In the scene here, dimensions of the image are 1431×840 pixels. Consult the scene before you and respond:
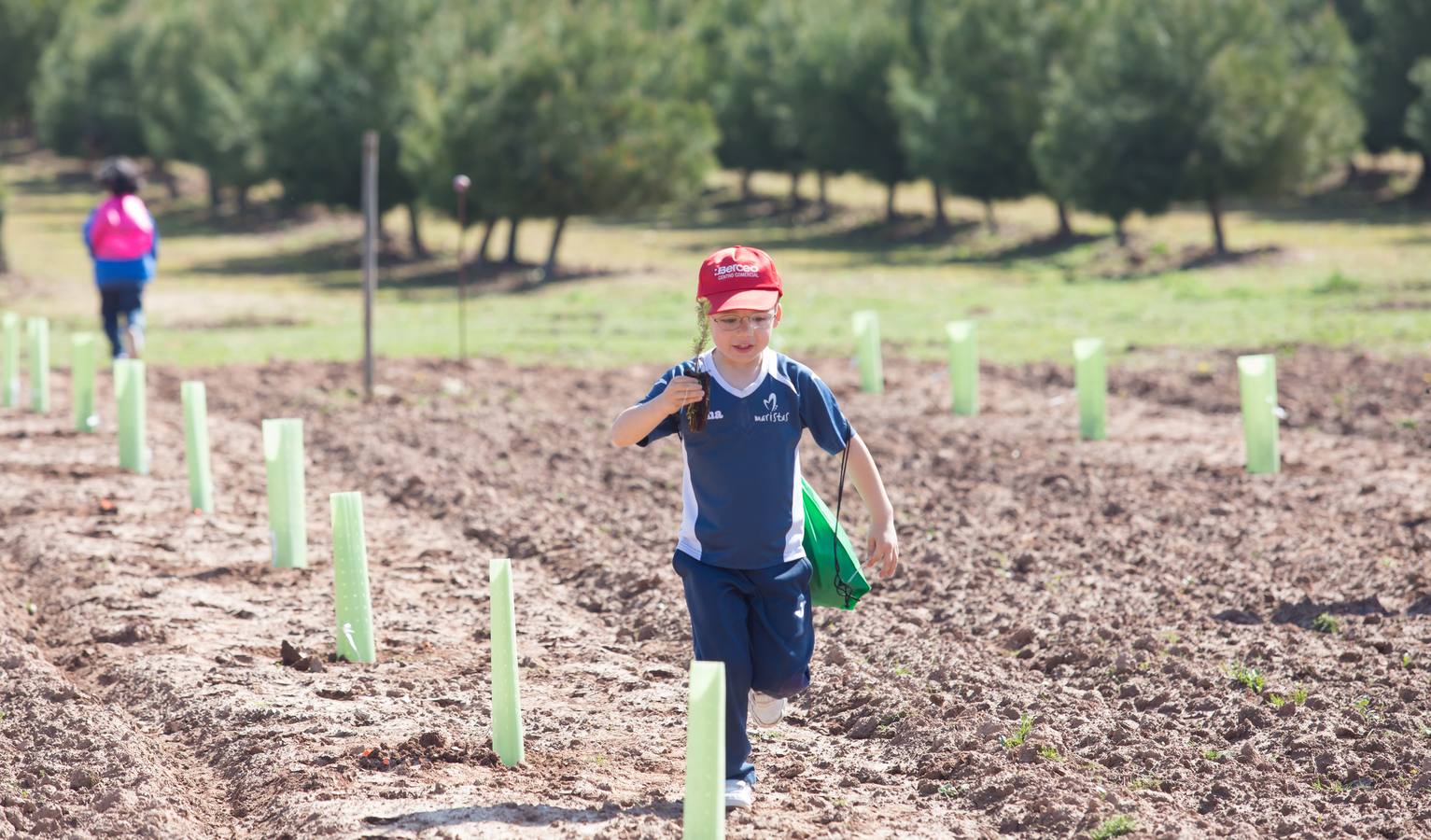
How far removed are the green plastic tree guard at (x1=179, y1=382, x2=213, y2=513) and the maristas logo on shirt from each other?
17.3 ft

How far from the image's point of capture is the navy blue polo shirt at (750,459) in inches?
188

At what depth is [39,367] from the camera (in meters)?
13.5

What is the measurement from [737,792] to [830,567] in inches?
28.0

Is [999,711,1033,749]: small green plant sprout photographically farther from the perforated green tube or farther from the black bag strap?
the perforated green tube

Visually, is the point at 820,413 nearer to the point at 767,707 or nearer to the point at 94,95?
the point at 767,707

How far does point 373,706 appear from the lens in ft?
20.2

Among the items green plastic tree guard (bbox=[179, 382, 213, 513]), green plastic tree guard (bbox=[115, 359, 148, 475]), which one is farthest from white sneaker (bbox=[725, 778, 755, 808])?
green plastic tree guard (bbox=[115, 359, 148, 475])

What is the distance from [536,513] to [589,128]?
20622 millimetres

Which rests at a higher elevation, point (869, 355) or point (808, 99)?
point (808, 99)

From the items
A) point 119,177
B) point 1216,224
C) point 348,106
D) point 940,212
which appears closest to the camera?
point 119,177

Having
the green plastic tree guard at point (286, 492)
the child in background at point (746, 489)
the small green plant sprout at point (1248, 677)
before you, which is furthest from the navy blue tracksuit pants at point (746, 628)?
the green plastic tree guard at point (286, 492)

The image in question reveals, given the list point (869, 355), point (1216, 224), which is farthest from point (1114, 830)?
point (1216, 224)

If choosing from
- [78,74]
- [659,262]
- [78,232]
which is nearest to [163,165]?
[78,74]

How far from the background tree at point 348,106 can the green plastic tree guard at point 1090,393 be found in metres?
24.6
